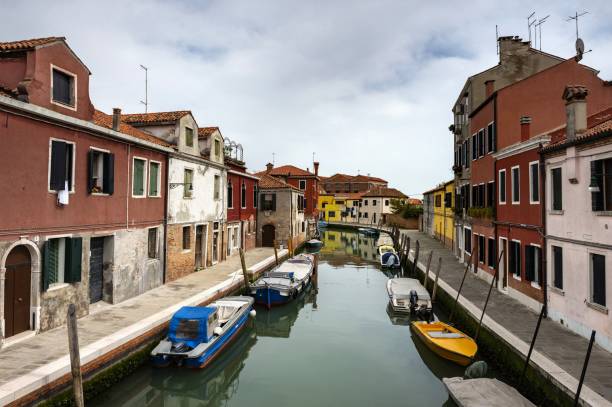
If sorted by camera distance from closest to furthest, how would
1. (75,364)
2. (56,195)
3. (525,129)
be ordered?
(75,364) → (56,195) → (525,129)

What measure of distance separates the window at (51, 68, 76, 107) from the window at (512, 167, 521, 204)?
14.7m

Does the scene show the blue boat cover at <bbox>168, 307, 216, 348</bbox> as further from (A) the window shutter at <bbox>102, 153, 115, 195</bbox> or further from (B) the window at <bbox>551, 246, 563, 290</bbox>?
(B) the window at <bbox>551, 246, 563, 290</bbox>

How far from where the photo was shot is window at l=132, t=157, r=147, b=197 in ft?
47.5

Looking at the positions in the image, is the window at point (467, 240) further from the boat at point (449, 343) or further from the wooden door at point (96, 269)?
the wooden door at point (96, 269)

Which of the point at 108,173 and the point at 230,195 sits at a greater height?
the point at 108,173

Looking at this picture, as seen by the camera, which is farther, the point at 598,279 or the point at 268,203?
the point at 268,203

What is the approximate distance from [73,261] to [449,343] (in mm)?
10612

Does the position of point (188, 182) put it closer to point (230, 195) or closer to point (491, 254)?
point (230, 195)

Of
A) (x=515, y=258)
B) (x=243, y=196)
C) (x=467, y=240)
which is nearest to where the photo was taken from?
(x=515, y=258)

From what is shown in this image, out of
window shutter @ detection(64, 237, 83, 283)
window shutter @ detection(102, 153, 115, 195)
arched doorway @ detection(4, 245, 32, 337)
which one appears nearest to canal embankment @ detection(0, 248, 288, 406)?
arched doorway @ detection(4, 245, 32, 337)

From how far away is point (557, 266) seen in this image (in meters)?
11.9

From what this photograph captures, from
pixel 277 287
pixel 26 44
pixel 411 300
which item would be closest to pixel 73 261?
pixel 26 44

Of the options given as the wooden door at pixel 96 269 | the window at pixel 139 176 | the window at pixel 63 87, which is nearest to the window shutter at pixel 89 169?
the window at pixel 63 87

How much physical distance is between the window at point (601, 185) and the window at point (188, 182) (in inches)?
580
